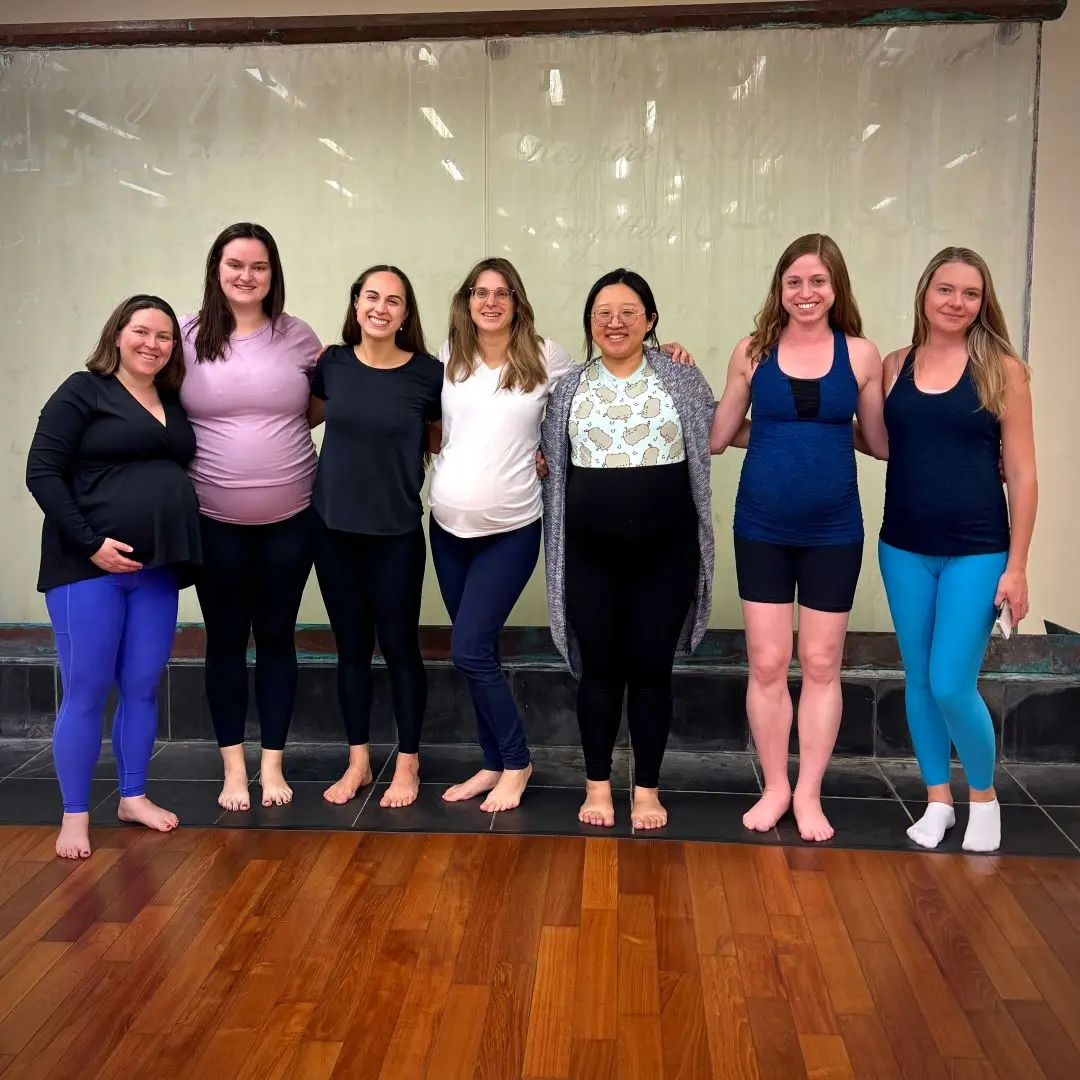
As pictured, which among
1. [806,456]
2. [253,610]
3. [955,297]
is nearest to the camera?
[955,297]

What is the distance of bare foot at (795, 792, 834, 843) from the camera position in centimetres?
319

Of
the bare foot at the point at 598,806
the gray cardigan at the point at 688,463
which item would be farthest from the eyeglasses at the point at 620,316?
the bare foot at the point at 598,806

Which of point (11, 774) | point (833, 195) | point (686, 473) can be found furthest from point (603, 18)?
point (11, 774)

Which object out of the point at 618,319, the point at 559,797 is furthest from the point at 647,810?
the point at 618,319

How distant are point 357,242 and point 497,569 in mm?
1680

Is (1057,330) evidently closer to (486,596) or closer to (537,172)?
(537,172)

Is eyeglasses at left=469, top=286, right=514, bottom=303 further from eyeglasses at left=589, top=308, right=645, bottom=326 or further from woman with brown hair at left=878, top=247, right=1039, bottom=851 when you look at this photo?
woman with brown hair at left=878, top=247, right=1039, bottom=851

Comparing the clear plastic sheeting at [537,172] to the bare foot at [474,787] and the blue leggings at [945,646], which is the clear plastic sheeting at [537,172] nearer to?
the bare foot at [474,787]

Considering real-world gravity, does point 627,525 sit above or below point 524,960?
above

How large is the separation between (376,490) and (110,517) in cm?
71

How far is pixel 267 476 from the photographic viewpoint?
10.7 feet

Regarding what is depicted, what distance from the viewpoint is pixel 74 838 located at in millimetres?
3100

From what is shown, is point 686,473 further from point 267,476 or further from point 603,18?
point 603,18

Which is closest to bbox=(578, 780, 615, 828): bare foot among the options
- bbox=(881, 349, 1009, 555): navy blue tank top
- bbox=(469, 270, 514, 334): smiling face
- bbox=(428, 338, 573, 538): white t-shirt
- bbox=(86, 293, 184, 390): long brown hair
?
bbox=(428, 338, 573, 538): white t-shirt
